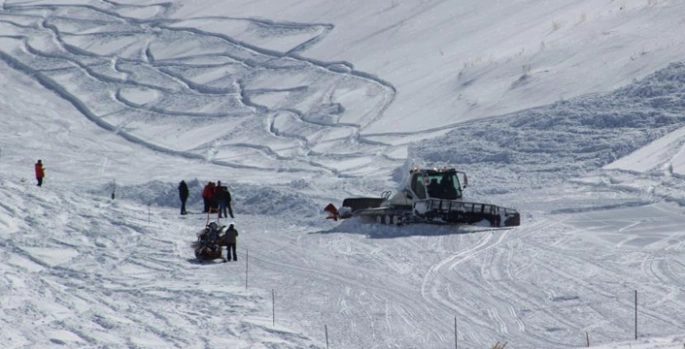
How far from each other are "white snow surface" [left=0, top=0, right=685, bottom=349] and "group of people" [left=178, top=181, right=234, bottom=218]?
2.42ft

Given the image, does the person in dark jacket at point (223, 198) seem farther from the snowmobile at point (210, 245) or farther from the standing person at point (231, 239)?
the standing person at point (231, 239)

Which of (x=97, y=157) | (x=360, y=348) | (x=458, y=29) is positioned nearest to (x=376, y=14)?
(x=458, y=29)

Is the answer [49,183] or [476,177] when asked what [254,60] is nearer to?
[49,183]

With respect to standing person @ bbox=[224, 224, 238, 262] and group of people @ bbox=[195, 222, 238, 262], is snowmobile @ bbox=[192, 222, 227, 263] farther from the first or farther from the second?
standing person @ bbox=[224, 224, 238, 262]

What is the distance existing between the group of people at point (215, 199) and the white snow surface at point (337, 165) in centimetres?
74

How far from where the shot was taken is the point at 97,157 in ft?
133

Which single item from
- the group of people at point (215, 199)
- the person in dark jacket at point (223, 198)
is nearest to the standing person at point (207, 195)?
the group of people at point (215, 199)

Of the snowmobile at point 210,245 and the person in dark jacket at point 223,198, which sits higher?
the person in dark jacket at point 223,198

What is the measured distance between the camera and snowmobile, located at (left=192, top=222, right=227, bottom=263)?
23.5m

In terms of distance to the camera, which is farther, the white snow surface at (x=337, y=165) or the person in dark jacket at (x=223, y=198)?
the person in dark jacket at (x=223, y=198)

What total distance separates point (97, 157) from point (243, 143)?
468 centimetres

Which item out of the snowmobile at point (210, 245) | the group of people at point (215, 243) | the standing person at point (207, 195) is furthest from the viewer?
the standing person at point (207, 195)

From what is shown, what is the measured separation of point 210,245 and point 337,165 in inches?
522

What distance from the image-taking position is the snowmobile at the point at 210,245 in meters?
23.5
